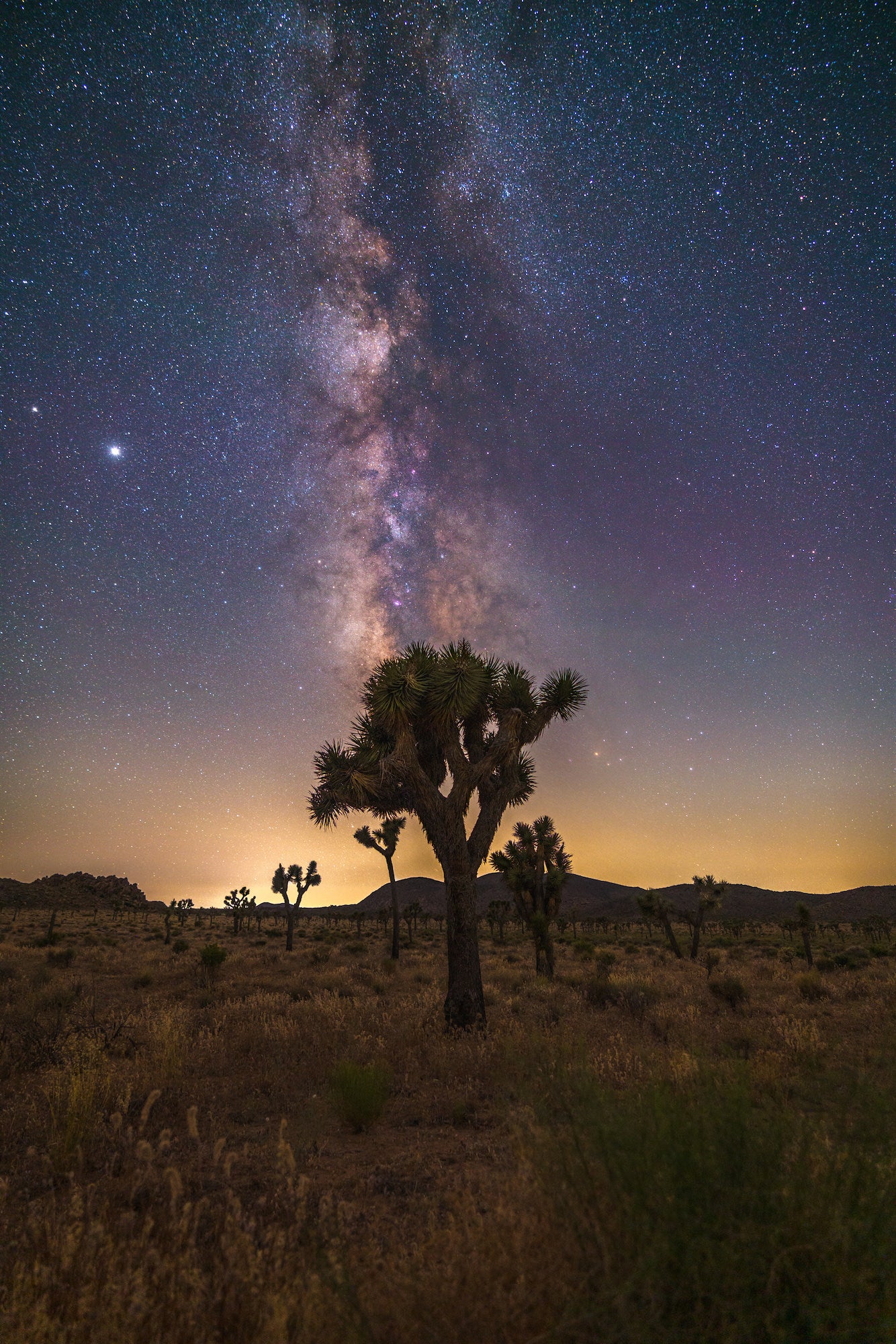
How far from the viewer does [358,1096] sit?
6.79 metres

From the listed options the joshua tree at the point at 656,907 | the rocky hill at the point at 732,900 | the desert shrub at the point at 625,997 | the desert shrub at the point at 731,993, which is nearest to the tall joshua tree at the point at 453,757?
the desert shrub at the point at 625,997

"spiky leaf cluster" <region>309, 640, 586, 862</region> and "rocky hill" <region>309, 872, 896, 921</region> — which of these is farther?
"rocky hill" <region>309, 872, 896, 921</region>

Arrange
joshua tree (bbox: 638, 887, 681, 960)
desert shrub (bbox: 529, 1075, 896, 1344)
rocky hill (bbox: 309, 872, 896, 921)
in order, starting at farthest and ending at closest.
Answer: rocky hill (bbox: 309, 872, 896, 921), joshua tree (bbox: 638, 887, 681, 960), desert shrub (bbox: 529, 1075, 896, 1344)

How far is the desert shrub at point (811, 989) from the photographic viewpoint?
16.6 metres

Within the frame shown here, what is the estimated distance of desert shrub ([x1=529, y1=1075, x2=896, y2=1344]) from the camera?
2.44m

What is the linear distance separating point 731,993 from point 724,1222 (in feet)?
49.3

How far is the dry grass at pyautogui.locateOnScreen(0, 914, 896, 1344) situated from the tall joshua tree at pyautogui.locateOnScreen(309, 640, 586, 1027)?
2284 millimetres

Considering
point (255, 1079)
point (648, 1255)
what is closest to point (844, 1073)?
point (648, 1255)

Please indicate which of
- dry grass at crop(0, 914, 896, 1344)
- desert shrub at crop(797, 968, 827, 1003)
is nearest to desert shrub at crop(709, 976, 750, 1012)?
dry grass at crop(0, 914, 896, 1344)

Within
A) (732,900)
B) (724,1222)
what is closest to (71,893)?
(724,1222)

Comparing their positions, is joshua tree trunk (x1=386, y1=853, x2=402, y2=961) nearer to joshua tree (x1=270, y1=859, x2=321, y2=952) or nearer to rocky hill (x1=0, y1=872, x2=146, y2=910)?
joshua tree (x1=270, y1=859, x2=321, y2=952)

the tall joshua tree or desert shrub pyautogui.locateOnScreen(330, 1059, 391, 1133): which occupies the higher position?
the tall joshua tree

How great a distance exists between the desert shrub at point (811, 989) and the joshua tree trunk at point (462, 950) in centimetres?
1071

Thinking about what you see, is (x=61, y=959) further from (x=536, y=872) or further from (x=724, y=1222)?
(x=724, y=1222)
